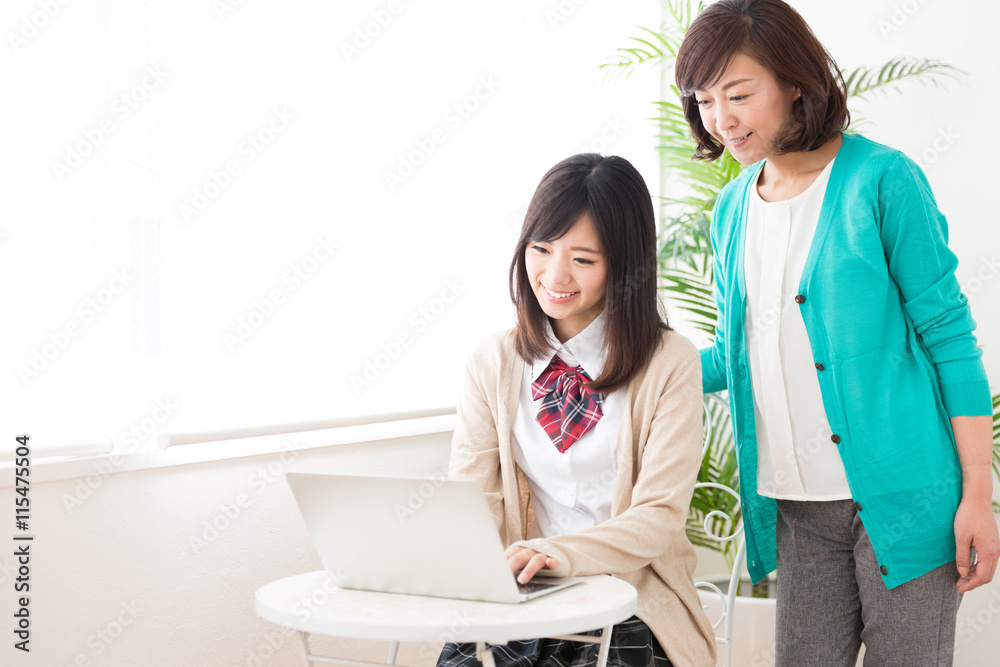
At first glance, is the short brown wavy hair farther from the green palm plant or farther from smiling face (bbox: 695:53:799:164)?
the green palm plant

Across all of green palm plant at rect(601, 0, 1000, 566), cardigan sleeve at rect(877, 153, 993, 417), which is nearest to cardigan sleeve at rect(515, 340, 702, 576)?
cardigan sleeve at rect(877, 153, 993, 417)

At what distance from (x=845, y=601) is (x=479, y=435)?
71 cm

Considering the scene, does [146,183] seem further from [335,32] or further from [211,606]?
[211,606]

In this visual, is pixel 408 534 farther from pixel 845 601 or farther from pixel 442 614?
pixel 845 601

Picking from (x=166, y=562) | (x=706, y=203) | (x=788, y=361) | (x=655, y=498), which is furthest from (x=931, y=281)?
(x=166, y=562)

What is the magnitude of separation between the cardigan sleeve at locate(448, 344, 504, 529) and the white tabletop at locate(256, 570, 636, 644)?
0.40 metres

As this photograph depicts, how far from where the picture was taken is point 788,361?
150cm

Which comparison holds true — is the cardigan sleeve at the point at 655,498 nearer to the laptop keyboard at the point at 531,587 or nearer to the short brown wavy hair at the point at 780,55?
the laptop keyboard at the point at 531,587

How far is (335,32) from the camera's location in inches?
84.9

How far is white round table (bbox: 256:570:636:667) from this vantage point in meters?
0.99

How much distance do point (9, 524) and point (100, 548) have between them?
175 mm

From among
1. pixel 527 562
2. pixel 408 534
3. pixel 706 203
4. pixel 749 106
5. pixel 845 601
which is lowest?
pixel 845 601

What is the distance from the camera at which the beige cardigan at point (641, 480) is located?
1310 mm

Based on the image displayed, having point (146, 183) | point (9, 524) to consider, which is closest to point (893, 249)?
point (146, 183)
